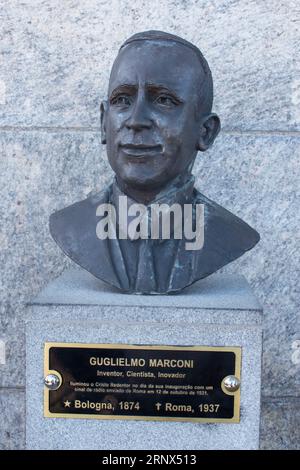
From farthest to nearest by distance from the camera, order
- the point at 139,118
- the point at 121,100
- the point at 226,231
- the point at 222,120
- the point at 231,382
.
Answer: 1. the point at 222,120
2. the point at 226,231
3. the point at 121,100
4. the point at 139,118
5. the point at 231,382

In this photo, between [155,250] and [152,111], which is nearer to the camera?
[152,111]

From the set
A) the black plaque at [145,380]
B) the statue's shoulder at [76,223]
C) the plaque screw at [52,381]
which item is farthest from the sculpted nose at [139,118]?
the plaque screw at [52,381]

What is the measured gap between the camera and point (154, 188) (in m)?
3.08

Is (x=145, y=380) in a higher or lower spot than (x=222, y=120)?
lower

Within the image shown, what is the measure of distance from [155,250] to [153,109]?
0.62m

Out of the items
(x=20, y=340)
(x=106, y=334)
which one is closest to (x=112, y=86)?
(x=106, y=334)

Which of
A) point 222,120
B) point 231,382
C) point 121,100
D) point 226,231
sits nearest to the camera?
point 231,382

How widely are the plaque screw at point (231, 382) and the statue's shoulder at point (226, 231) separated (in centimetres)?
58

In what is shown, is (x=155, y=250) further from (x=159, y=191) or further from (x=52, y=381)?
(x=52, y=381)

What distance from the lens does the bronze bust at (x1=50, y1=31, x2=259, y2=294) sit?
2973 mm

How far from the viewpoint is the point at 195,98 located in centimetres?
306

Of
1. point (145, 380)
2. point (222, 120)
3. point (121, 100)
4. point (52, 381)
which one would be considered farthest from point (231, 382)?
point (222, 120)

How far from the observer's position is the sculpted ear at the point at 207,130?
3.18 meters

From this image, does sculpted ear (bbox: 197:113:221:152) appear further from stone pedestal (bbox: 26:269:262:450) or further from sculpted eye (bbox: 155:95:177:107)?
stone pedestal (bbox: 26:269:262:450)
